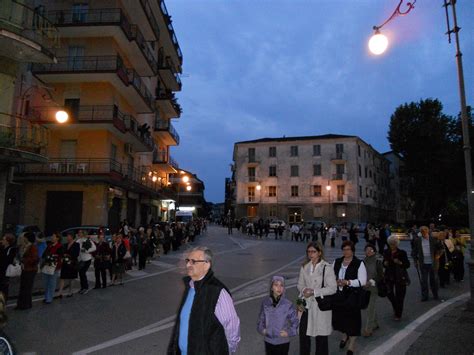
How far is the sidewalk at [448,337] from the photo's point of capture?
580 cm

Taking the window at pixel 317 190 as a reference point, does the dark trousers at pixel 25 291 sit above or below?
below

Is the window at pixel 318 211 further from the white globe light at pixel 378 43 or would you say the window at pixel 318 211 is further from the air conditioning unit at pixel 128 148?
the white globe light at pixel 378 43

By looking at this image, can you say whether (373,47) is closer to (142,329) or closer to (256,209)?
(142,329)

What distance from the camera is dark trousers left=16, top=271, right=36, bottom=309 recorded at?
9016 mm

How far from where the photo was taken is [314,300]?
5.18 meters

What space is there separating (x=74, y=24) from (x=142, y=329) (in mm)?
25310

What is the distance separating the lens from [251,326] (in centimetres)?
751

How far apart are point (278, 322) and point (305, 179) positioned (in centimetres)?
6275

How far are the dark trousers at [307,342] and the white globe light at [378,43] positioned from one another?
5921 millimetres

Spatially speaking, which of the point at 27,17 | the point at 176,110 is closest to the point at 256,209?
the point at 176,110

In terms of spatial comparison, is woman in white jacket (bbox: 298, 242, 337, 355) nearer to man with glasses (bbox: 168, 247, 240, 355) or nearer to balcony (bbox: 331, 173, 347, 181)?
man with glasses (bbox: 168, 247, 240, 355)

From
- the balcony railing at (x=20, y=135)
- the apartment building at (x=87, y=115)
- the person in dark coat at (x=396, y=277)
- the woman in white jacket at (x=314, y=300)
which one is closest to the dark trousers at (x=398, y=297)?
the person in dark coat at (x=396, y=277)

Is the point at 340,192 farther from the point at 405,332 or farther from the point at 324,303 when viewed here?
the point at 324,303

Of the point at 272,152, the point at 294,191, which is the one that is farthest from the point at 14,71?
the point at 294,191
